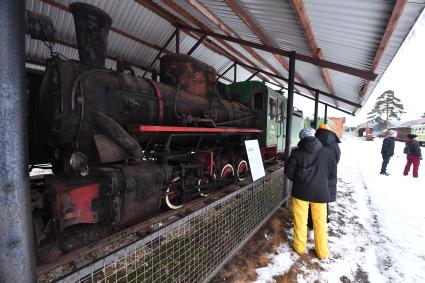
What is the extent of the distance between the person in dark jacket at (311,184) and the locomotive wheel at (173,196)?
180 cm

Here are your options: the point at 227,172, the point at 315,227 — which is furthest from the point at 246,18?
the point at 315,227

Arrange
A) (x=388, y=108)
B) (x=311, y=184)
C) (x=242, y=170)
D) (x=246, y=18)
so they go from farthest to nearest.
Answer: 1. (x=388, y=108)
2. (x=242, y=170)
3. (x=246, y=18)
4. (x=311, y=184)

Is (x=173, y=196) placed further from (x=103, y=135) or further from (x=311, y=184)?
(x=311, y=184)

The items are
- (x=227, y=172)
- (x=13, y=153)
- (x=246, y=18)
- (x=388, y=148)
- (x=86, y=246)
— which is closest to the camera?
(x=13, y=153)

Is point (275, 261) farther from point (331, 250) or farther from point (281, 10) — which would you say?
point (281, 10)

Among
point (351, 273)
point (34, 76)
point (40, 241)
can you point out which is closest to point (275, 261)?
point (351, 273)

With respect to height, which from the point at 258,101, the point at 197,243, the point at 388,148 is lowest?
the point at 197,243

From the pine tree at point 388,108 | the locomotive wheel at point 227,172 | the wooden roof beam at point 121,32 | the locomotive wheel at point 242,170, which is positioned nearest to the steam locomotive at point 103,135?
the locomotive wheel at point 227,172

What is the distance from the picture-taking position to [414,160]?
8820 millimetres

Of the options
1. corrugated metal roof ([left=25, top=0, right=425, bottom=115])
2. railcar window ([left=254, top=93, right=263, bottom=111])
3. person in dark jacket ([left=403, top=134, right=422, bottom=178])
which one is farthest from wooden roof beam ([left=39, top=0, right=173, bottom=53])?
person in dark jacket ([left=403, top=134, right=422, bottom=178])

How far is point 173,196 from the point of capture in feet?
12.1

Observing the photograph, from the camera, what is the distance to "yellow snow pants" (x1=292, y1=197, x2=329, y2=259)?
3297 mm

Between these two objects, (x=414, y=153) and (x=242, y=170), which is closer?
(x=242, y=170)

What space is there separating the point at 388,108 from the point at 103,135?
83135mm
